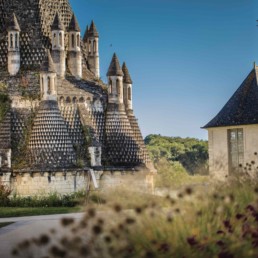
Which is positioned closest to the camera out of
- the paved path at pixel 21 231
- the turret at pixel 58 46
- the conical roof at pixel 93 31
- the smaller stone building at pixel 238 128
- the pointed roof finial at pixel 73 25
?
the paved path at pixel 21 231

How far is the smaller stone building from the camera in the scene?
40.0m

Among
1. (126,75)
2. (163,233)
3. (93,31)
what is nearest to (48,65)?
(126,75)

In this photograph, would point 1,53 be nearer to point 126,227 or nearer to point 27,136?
point 27,136

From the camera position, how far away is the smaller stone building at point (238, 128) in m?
40.0

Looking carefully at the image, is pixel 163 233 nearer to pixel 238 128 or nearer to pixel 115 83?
pixel 238 128

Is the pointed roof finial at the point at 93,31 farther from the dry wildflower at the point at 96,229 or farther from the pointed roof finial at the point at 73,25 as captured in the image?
the dry wildflower at the point at 96,229

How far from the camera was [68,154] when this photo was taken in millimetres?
39594

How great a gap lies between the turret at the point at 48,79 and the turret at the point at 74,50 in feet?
12.5

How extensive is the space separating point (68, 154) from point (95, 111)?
154 inches

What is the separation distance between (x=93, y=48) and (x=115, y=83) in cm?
563

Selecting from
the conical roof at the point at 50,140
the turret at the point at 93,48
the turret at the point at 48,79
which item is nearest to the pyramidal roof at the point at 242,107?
the conical roof at the point at 50,140

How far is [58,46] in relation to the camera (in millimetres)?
43344

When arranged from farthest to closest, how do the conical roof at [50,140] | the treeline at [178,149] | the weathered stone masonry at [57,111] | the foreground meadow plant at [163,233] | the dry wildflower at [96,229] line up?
1. the treeline at [178,149]
2. the conical roof at [50,140]
3. the weathered stone masonry at [57,111]
4. the foreground meadow plant at [163,233]
5. the dry wildflower at [96,229]

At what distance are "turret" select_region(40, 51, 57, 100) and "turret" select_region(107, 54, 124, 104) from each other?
3.90 meters
